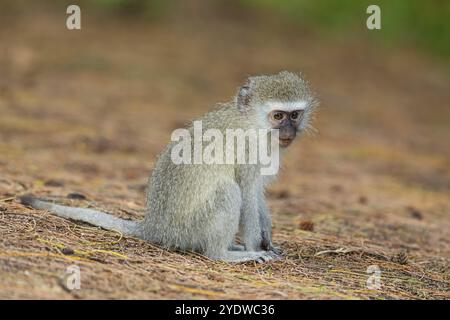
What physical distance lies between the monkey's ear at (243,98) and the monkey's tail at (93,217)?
1.30 m

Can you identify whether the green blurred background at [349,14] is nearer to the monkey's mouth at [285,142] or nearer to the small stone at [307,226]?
the small stone at [307,226]

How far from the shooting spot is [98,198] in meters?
7.44

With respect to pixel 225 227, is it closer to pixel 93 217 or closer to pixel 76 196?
pixel 93 217

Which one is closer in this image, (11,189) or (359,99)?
(11,189)

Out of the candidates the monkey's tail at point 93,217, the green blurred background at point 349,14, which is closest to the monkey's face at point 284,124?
the monkey's tail at point 93,217

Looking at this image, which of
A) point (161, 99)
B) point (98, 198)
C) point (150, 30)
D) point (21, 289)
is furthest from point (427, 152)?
point (21, 289)

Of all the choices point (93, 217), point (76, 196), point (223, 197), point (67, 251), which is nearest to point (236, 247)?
point (223, 197)

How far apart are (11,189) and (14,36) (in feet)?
29.4

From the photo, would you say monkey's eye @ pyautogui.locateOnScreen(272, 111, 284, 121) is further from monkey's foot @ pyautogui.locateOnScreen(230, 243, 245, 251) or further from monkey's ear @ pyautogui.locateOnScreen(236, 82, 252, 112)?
monkey's foot @ pyautogui.locateOnScreen(230, 243, 245, 251)

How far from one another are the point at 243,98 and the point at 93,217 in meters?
1.60

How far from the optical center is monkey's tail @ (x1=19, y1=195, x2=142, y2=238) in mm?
6109

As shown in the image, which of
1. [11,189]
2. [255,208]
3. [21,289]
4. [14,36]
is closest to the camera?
[21,289]

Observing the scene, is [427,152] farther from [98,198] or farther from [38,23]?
[38,23]

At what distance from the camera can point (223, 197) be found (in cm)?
583
